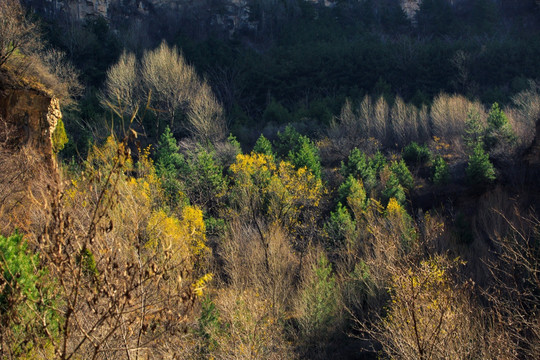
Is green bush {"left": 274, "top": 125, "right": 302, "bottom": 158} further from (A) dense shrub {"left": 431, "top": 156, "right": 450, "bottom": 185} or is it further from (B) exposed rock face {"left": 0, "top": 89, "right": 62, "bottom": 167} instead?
(B) exposed rock face {"left": 0, "top": 89, "right": 62, "bottom": 167}

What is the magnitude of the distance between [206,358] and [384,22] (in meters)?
51.6

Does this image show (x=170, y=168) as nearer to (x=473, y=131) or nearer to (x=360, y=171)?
(x=360, y=171)

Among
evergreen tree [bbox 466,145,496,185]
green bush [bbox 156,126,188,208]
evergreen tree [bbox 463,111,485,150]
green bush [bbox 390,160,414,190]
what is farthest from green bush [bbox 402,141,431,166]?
green bush [bbox 156,126,188,208]

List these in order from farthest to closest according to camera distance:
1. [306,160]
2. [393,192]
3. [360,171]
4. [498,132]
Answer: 1. [498,132]
2. [360,171]
3. [306,160]
4. [393,192]

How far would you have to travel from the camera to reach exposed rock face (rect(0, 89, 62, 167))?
48.2 ft

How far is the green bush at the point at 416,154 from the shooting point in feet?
96.4

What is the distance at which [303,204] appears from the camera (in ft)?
78.4

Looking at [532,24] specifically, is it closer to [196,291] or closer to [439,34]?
[439,34]

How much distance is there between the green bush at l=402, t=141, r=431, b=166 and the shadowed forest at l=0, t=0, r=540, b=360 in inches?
5.5

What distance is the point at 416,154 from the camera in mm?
29656

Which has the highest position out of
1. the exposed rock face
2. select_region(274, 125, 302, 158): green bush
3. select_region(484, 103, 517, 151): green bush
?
the exposed rock face

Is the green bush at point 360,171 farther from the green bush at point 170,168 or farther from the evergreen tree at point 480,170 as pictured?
the green bush at point 170,168

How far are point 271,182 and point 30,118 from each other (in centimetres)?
1149

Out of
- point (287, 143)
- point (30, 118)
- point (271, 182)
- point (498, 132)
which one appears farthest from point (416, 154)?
point (30, 118)
